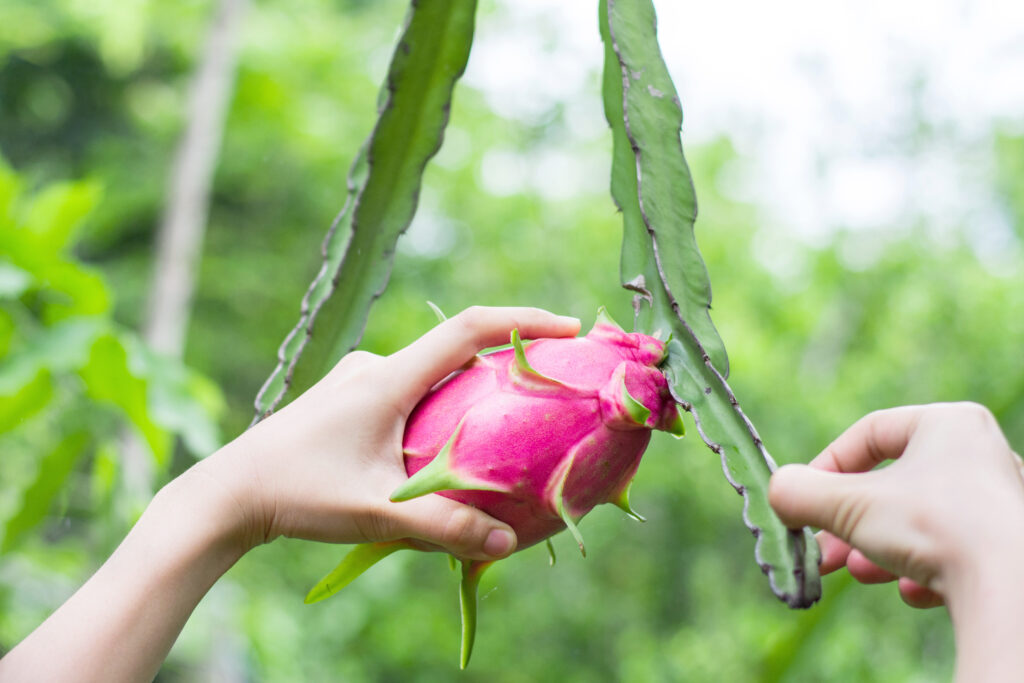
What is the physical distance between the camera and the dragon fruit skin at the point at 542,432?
45cm

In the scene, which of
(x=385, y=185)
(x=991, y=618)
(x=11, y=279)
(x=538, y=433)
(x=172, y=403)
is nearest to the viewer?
(x=991, y=618)

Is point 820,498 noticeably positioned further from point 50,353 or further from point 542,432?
point 50,353

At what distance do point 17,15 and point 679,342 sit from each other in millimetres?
3974

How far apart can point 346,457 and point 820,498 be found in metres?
0.25

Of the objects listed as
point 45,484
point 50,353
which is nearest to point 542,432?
point 50,353

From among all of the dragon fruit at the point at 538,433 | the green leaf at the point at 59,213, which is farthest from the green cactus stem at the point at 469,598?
the green leaf at the point at 59,213

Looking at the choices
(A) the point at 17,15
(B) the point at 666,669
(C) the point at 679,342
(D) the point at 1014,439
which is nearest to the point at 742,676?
(B) the point at 666,669

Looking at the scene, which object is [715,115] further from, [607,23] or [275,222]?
[607,23]

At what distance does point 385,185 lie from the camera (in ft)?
2.11

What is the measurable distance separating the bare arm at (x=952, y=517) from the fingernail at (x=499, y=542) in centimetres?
14

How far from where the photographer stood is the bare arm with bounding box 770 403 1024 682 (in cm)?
33

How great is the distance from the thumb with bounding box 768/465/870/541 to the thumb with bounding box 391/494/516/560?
144 millimetres

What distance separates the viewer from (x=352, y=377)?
51cm

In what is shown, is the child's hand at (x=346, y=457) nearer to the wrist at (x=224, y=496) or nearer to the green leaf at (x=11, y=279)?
the wrist at (x=224, y=496)
